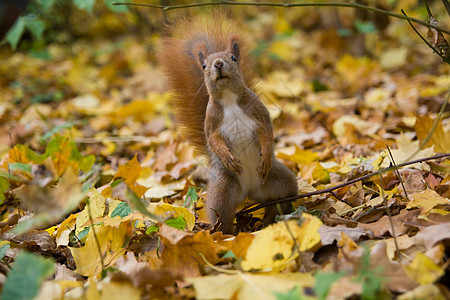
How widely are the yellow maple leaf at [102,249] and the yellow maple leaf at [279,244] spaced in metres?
0.49

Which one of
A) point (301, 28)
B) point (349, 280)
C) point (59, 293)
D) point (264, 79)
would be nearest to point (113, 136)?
point (264, 79)

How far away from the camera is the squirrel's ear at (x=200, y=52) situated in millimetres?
2031

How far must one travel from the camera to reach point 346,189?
6.34 ft

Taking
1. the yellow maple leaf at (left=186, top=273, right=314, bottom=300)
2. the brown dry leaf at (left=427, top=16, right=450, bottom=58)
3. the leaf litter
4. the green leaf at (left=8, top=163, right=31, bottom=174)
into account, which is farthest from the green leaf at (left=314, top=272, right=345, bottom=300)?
the green leaf at (left=8, top=163, right=31, bottom=174)

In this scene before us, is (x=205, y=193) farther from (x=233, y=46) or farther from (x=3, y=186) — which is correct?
(x=3, y=186)

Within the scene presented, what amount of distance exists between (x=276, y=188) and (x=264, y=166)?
0.13 metres

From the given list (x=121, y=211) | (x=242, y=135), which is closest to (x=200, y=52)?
(x=242, y=135)

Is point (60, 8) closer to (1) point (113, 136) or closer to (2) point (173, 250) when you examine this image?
(1) point (113, 136)

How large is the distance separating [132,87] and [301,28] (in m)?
3.09

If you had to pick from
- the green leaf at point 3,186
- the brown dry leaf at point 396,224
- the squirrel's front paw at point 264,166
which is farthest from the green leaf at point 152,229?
the green leaf at point 3,186

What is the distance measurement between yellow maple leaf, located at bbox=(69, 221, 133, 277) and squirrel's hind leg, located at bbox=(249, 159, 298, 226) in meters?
0.62

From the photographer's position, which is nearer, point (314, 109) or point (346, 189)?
point (346, 189)

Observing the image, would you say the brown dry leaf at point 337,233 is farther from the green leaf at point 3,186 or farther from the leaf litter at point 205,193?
the green leaf at point 3,186

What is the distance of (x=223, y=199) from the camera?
5.94ft
